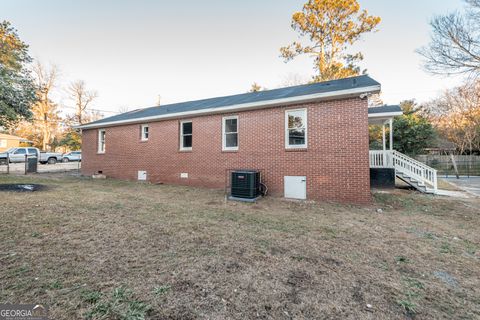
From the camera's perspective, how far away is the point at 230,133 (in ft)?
28.2

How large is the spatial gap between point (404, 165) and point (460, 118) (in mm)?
19844

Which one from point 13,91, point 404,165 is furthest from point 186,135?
point 404,165

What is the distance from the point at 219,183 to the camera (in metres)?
8.63

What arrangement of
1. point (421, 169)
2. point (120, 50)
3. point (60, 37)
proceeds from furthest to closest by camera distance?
point (120, 50) → point (60, 37) → point (421, 169)

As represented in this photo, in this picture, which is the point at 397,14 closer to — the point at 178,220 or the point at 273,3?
the point at 273,3

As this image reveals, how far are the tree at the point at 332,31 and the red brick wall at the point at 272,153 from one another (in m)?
14.0

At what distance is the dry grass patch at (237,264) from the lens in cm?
193

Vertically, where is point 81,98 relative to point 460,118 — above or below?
above

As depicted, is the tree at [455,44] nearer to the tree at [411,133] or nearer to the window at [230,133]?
the tree at [411,133]

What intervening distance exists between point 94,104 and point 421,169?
3909 centimetres

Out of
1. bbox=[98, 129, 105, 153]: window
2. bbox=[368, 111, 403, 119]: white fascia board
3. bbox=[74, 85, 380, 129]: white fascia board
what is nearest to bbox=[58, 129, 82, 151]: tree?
bbox=[98, 129, 105, 153]: window

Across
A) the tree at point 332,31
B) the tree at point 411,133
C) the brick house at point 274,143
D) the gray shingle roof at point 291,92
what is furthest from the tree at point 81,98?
the tree at point 411,133

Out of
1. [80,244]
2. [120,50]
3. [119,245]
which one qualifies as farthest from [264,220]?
[120,50]

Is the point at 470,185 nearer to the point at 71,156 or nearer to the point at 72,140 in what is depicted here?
the point at 71,156
